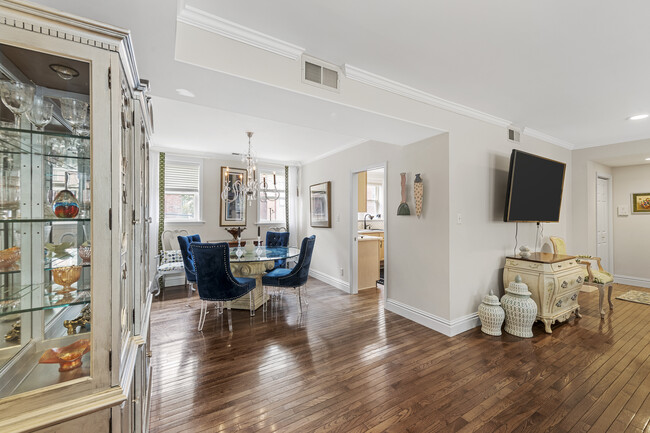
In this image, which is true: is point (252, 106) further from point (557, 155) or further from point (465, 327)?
point (557, 155)

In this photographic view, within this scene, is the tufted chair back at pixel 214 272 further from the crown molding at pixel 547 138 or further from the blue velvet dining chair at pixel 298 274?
the crown molding at pixel 547 138

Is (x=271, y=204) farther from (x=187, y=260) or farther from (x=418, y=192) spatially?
(x=418, y=192)

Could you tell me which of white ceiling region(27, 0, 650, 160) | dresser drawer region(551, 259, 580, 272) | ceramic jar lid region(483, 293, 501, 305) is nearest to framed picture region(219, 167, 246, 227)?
white ceiling region(27, 0, 650, 160)

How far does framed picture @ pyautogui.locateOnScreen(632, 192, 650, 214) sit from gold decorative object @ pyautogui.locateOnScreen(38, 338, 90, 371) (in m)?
7.97

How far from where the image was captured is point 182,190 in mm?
5371

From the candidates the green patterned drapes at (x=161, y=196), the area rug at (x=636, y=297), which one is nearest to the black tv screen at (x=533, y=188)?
the area rug at (x=636, y=297)

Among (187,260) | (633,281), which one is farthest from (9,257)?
(633,281)

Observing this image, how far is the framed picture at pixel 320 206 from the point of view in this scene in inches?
209

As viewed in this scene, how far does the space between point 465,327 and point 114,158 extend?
361cm

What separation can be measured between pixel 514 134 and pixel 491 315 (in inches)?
96.4

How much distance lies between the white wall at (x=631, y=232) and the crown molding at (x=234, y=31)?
6872mm

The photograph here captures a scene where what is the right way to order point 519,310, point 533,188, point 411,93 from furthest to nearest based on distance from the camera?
point 533,188
point 519,310
point 411,93

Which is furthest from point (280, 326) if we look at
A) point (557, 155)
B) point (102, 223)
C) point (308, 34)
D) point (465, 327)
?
point (557, 155)

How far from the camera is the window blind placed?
5.26 m
